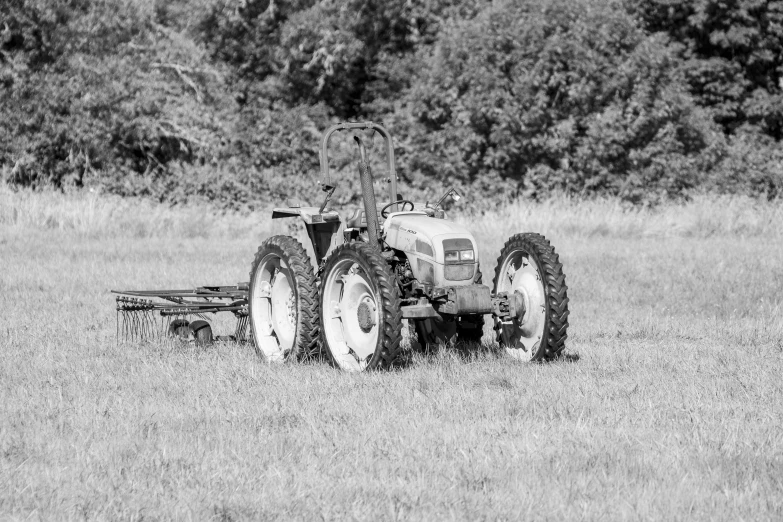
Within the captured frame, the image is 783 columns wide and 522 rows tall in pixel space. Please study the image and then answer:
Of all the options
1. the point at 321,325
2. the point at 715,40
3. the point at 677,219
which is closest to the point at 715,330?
the point at 321,325

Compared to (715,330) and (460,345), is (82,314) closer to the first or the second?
(460,345)

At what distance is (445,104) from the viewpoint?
30219 mm

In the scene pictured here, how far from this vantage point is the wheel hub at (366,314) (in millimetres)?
7863

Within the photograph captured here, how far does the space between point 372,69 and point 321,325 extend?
28317mm

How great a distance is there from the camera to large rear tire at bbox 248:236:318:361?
8.40m

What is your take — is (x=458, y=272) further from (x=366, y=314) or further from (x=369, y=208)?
(x=369, y=208)

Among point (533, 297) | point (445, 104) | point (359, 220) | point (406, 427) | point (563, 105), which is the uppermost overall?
point (445, 104)

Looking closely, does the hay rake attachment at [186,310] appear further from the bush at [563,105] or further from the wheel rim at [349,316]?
the bush at [563,105]

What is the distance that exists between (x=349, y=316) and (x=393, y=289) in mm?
771

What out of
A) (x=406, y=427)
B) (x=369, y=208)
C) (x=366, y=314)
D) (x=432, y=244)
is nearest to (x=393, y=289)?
(x=366, y=314)

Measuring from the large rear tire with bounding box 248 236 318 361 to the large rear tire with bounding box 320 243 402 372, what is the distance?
16 cm

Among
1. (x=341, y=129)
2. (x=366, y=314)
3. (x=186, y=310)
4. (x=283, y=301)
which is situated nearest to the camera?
(x=366, y=314)

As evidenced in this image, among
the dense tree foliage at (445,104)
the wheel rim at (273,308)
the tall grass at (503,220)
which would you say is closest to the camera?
the wheel rim at (273,308)

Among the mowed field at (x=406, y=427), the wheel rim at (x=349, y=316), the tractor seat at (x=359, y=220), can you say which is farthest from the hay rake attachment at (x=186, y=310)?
the wheel rim at (x=349, y=316)
